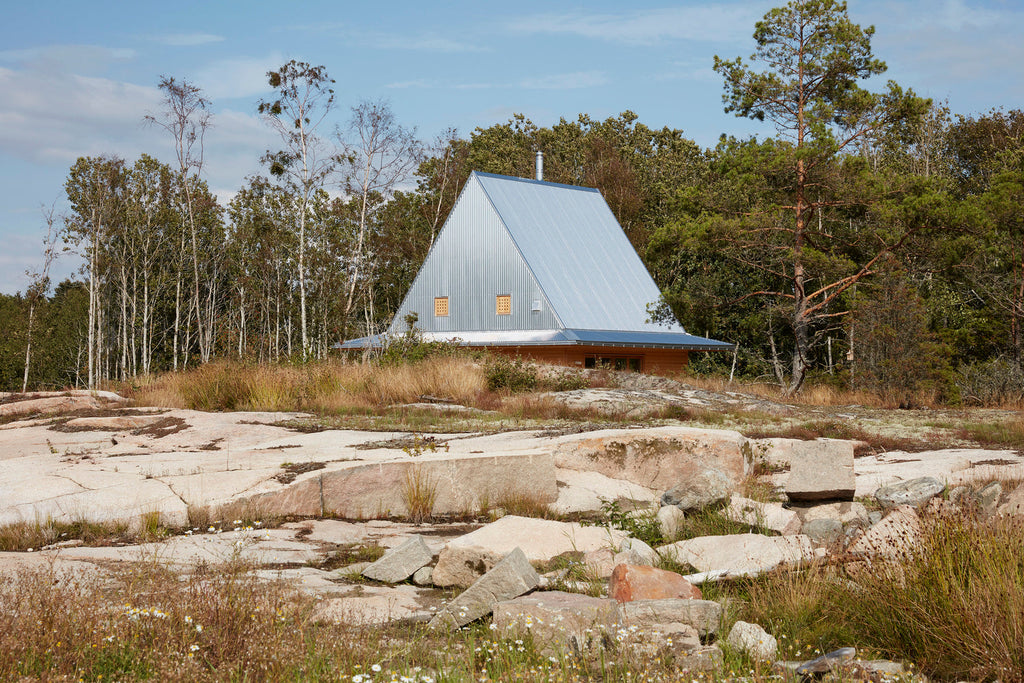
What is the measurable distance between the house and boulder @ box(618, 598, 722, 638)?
23.3 m

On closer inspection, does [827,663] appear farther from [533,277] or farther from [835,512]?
[533,277]

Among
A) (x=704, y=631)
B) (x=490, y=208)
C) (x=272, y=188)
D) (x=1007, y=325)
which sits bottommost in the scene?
(x=704, y=631)

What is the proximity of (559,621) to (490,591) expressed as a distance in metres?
0.72

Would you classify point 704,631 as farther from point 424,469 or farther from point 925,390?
point 925,390

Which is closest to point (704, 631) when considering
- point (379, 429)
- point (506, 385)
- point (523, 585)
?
point (523, 585)

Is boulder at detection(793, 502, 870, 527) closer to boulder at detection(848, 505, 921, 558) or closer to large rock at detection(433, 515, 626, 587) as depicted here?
boulder at detection(848, 505, 921, 558)

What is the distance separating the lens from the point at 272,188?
1853 inches

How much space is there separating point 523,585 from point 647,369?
2722 cm

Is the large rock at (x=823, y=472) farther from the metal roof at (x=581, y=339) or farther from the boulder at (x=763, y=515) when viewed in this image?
the metal roof at (x=581, y=339)

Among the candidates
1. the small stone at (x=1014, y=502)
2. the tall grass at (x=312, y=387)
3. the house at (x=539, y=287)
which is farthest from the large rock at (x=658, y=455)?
the house at (x=539, y=287)

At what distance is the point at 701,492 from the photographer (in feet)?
27.2

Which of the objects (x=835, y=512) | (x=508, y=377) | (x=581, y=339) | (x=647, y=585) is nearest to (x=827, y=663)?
(x=647, y=585)

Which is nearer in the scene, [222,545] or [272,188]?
[222,545]

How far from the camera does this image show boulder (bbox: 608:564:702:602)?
5207mm
